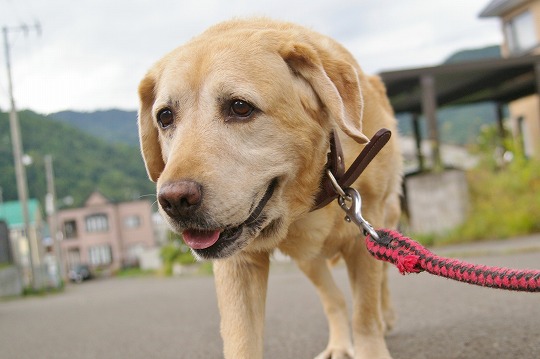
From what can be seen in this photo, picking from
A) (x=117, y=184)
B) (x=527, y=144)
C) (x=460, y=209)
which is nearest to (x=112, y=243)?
(x=117, y=184)

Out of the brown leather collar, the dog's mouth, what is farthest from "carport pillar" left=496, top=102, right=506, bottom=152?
the dog's mouth

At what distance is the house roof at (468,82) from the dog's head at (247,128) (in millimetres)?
16044

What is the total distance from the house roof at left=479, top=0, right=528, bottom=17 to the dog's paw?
2796 centimetres

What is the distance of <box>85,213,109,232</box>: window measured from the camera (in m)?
88.8

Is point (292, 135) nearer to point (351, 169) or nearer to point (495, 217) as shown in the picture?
point (351, 169)

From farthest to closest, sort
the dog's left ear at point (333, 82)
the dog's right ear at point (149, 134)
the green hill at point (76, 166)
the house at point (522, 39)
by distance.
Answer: the green hill at point (76, 166)
the house at point (522, 39)
the dog's right ear at point (149, 134)
the dog's left ear at point (333, 82)

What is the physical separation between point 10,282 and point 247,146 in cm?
2799

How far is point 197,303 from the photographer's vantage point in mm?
10578

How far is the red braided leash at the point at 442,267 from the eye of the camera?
243 cm

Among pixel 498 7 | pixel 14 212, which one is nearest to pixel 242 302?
pixel 498 7

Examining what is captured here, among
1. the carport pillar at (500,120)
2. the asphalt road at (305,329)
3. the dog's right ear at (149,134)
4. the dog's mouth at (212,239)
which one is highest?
the carport pillar at (500,120)

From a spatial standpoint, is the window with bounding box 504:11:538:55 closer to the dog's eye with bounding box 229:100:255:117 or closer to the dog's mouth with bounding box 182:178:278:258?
the dog's eye with bounding box 229:100:255:117

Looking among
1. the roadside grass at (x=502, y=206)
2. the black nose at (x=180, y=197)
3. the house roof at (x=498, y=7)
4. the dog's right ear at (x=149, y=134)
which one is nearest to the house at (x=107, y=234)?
the house roof at (x=498, y=7)

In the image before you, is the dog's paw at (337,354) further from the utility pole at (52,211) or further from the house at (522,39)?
the utility pole at (52,211)
